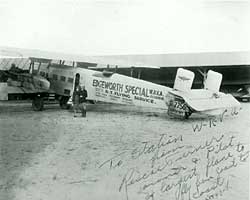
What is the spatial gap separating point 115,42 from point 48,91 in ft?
3.09

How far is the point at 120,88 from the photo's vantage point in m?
2.70

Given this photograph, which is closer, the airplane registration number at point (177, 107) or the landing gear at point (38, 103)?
the airplane registration number at point (177, 107)

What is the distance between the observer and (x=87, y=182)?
Answer: 2035mm

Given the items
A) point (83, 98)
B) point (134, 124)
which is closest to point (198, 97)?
point (134, 124)

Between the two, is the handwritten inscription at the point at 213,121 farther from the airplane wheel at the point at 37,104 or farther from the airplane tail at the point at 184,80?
the airplane wheel at the point at 37,104

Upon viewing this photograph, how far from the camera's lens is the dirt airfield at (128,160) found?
79.7 inches

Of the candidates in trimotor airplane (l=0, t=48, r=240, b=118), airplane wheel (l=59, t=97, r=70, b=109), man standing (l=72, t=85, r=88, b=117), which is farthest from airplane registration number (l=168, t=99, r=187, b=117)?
airplane wheel (l=59, t=97, r=70, b=109)

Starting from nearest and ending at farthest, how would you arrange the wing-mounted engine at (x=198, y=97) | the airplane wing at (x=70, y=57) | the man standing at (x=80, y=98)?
the airplane wing at (x=70, y=57)
the wing-mounted engine at (x=198, y=97)
the man standing at (x=80, y=98)

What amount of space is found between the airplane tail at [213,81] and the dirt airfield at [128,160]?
0.75 feet

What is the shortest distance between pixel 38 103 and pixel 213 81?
1273mm

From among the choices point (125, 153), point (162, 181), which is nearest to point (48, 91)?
point (125, 153)

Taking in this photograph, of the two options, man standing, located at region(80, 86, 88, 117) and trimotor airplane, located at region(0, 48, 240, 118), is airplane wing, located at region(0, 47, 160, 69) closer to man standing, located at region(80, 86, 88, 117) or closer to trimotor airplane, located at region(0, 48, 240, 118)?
trimotor airplane, located at region(0, 48, 240, 118)

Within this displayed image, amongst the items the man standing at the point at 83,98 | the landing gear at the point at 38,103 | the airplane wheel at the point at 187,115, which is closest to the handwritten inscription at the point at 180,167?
the airplane wheel at the point at 187,115

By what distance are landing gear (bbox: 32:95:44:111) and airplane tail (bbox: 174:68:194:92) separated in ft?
3.18
